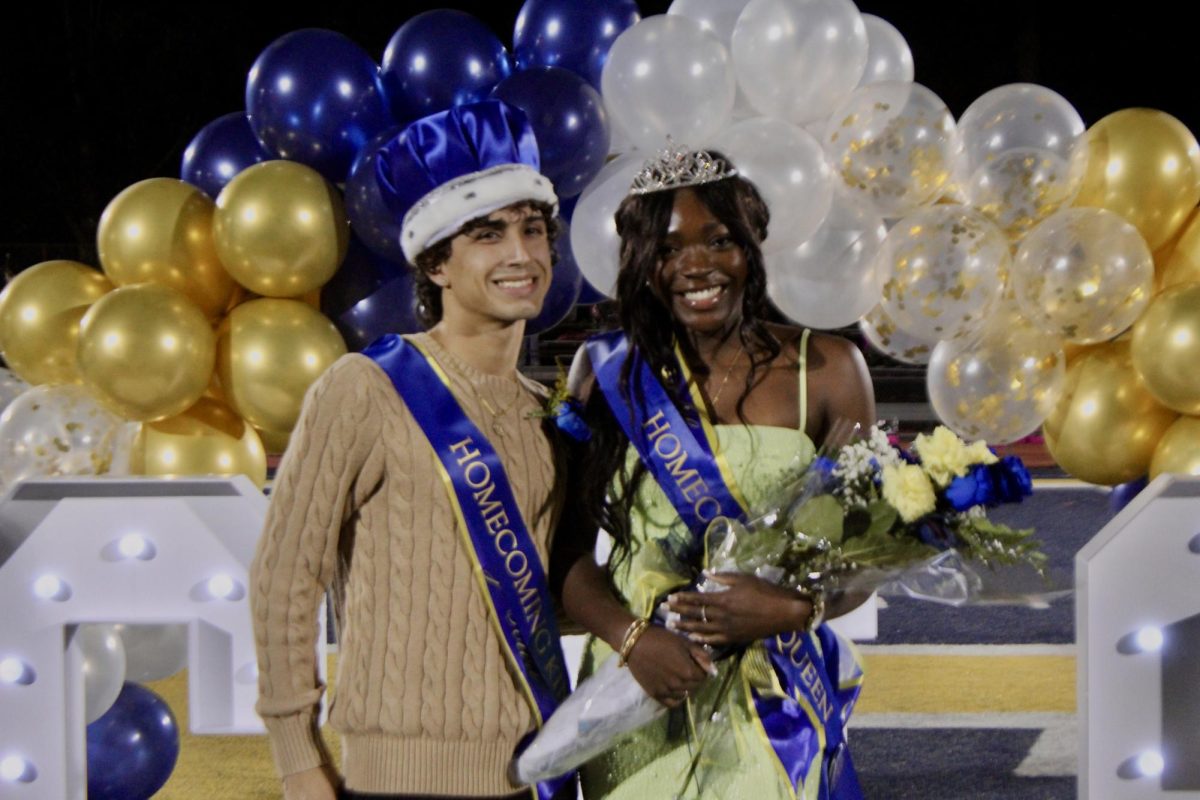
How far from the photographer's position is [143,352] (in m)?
3.47

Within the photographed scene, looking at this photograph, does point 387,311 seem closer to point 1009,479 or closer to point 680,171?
point 680,171

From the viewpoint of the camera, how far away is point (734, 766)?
6.80 feet

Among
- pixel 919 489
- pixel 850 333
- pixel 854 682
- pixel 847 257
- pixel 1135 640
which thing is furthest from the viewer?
pixel 850 333

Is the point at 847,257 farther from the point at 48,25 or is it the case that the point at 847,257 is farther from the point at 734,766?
the point at 48,25

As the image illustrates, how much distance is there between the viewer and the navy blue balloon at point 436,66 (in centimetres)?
387

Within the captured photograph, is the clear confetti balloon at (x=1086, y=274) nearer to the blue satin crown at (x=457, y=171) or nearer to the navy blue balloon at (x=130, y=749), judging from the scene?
the blue satin crown at (x=457, y=171)

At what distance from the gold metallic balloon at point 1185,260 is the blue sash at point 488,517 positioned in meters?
2.64

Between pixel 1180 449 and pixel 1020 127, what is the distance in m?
1.12

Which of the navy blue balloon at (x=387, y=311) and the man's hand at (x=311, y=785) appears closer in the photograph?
the man's hand at (x=311, y=785)

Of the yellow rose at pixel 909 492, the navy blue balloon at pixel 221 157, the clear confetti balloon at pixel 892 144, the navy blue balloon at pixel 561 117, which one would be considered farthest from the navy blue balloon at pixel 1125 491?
the navy blue balloon at pixel 221 157

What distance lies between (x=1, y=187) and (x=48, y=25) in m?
2.57

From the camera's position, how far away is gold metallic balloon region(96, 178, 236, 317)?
3666 mm

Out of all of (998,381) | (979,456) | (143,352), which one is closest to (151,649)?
(143,352)

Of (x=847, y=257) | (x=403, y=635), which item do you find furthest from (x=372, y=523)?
(x=847, y=257)
